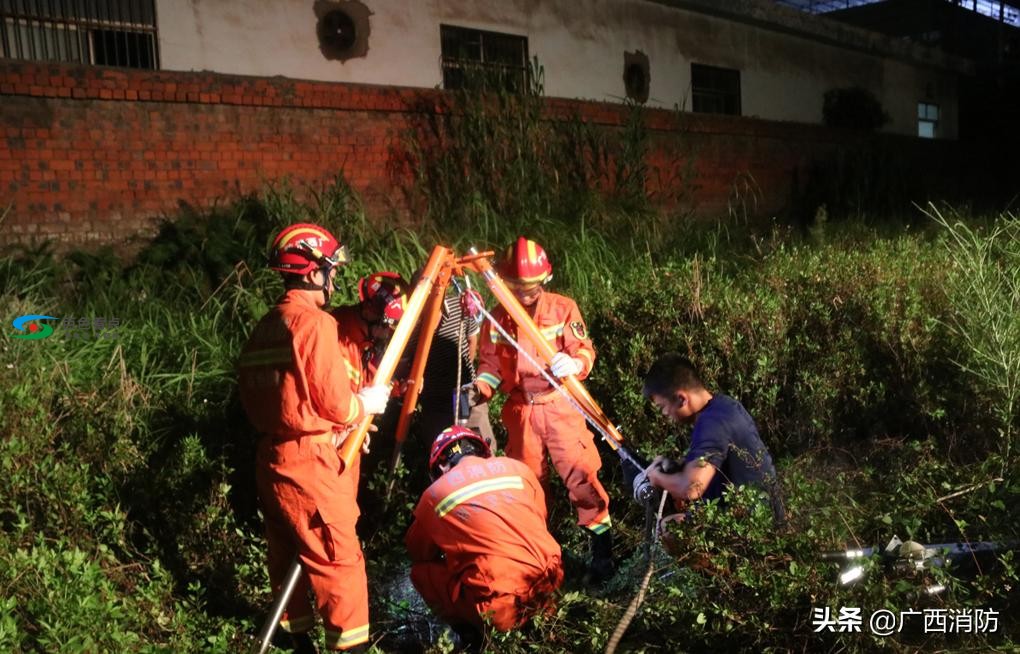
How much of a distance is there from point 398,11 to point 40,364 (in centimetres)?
634

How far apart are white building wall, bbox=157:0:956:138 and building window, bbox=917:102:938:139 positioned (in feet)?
0.67

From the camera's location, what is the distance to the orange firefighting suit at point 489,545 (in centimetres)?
355

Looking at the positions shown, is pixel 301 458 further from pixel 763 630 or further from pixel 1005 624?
pixel 1005 624

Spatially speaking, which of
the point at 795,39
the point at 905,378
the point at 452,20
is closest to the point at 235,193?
the point at 452,20

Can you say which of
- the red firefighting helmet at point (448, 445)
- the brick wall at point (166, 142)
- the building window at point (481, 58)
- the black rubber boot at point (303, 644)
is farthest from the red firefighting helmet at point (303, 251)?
the building window at point (481, 58)

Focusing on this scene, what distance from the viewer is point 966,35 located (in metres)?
24.7

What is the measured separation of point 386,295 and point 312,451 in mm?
1200

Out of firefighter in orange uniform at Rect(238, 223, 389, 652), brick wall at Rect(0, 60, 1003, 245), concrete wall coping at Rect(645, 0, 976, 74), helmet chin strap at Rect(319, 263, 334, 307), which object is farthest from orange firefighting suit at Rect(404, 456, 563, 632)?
→ concrete wall coping at Rect(645, 0, 976, 74)

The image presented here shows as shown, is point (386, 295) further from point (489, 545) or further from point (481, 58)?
point (481, 58)

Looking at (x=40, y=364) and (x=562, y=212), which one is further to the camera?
(x=562, y=212)

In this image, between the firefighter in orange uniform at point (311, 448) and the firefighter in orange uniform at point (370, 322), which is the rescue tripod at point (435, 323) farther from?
the firefighter in orange uniform at point (311, 448)

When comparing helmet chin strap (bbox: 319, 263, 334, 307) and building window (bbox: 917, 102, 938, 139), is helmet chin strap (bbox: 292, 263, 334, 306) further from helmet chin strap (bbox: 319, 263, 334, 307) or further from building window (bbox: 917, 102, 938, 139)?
building window (bbox: 917, 102, 938, 139)

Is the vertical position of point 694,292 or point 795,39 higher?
point 795,39

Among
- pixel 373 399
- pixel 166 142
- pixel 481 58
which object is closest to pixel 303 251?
pixel 373 399
